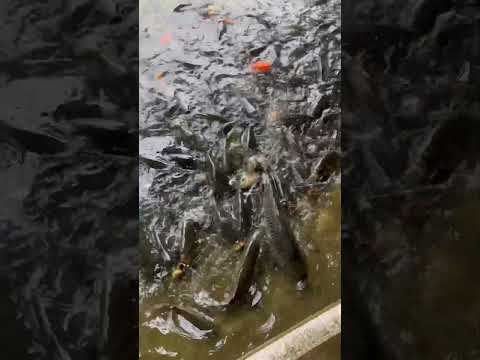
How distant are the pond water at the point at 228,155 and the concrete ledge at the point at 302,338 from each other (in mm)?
19

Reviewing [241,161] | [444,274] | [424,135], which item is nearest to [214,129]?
[241,161]

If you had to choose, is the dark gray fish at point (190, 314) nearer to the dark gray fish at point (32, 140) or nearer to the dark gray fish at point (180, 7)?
the dark gray fish at point (32, 140)

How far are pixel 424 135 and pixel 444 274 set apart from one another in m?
0.35

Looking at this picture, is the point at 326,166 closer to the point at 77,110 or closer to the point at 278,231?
the point at 278,231

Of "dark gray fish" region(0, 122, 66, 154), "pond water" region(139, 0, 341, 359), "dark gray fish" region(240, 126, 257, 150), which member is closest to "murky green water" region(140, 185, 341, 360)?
"pond water" region(139, 0, 341, 359)

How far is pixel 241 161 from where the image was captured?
3.13ft

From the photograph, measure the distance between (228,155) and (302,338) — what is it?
1.53 feet

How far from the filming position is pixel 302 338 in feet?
3.08

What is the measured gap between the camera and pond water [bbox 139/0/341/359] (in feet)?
3.05

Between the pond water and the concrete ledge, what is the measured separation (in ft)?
0.06

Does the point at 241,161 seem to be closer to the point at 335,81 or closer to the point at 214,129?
the point at 214,129

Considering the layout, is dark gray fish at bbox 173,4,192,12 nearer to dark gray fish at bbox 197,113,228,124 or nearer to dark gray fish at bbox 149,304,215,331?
dark gray fish at bbox 197,113,228,124

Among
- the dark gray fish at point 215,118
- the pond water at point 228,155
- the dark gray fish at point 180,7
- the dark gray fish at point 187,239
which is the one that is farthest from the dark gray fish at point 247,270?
the dark gray fish at point 180,7

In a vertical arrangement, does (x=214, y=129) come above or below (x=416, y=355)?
above
